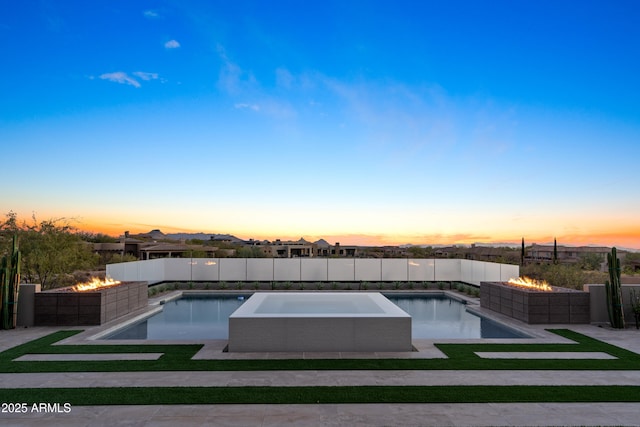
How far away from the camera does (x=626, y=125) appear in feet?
47.8

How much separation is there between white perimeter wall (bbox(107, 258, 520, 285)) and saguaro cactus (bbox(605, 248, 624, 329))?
8650 millimetres

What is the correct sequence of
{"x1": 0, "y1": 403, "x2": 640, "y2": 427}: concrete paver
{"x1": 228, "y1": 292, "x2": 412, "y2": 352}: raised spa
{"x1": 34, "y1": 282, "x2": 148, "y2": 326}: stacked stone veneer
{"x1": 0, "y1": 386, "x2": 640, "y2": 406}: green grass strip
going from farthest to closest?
{"x1": 34, "y1": 282, "x2": 148, "y2": 326}: stacked stone veneer < {"x1": 228, "y1": 292, "x2": 412, "y2": 352}: raised spa < {"x1": 0, "y1": 386, "x2": 640, "y2": 406}: green grass strip < {"x1": 0, "y1": 403, "x2": 640, "y2": 427}: concrete paver

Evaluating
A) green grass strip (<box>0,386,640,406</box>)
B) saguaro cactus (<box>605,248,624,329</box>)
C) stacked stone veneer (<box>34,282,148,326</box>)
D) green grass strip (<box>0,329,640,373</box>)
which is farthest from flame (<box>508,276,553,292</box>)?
stacked stone veneer (<box>34,282,148,326</box>)

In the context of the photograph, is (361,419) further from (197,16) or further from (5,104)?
(5,104)

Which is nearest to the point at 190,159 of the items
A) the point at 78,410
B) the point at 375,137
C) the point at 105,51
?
the point at 105,51

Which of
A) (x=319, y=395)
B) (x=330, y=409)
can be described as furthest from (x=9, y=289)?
(x=330, y=409)

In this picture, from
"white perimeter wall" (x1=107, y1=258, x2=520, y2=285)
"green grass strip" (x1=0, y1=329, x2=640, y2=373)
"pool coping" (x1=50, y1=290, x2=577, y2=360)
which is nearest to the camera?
"green grass strip" (x1=0, y1=329, x2=640, y2=373)

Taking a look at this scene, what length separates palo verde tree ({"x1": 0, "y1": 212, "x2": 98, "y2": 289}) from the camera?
13.0 metres

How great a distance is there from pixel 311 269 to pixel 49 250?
34.1 ft

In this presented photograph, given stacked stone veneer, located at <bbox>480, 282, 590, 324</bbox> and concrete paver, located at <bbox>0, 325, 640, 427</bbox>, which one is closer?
concrete paver, located at <bbox>0, 325, 640, 427</bbox>

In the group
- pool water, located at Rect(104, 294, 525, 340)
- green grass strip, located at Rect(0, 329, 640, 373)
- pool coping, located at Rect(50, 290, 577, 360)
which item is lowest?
pool water, located at Rect(104, 294, 525, 340)

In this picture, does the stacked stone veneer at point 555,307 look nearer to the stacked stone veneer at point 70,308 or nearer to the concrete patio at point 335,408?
the concrete patio at point 335,408

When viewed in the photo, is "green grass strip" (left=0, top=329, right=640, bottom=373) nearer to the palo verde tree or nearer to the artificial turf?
the artificial turf

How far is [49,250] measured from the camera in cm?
1330
